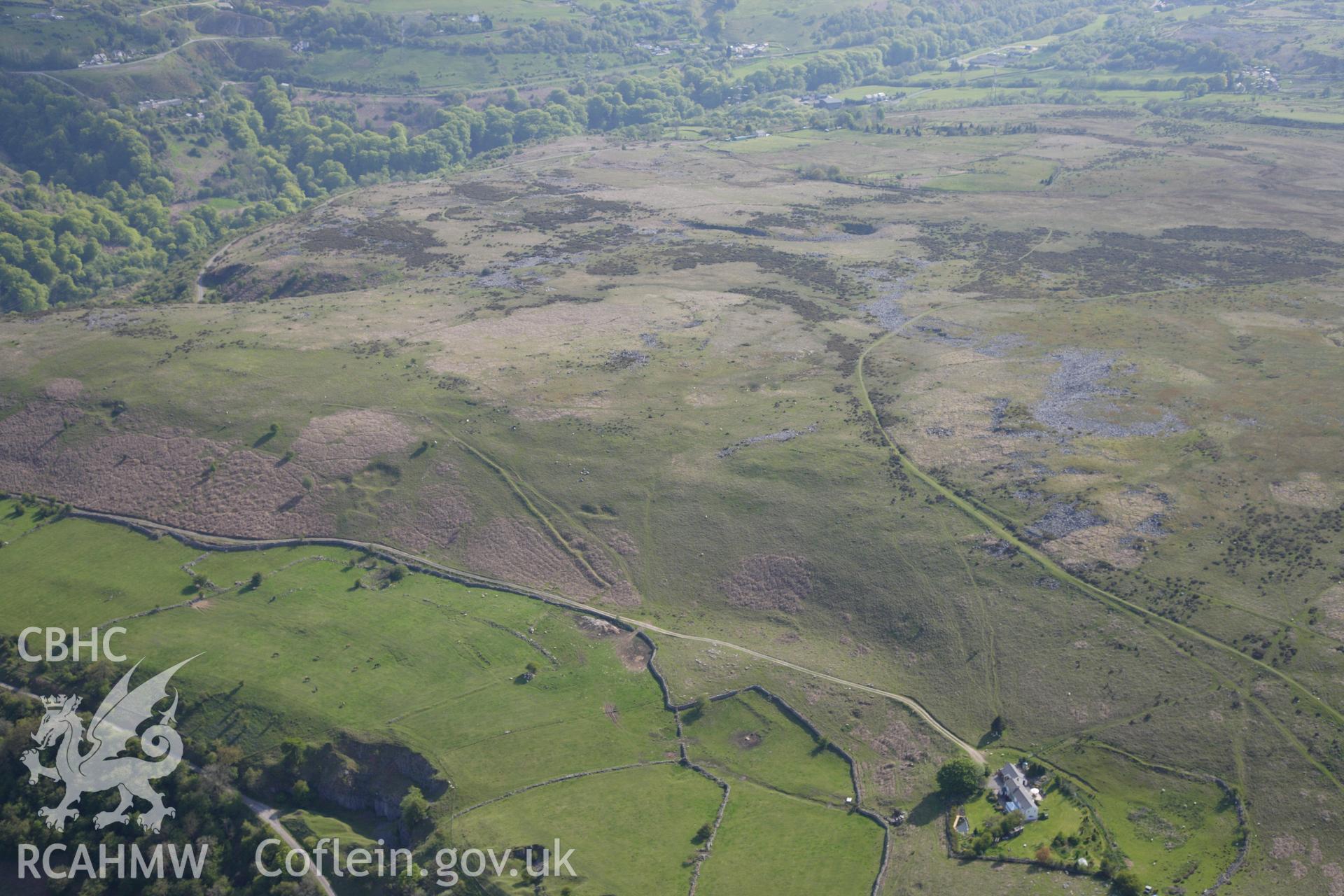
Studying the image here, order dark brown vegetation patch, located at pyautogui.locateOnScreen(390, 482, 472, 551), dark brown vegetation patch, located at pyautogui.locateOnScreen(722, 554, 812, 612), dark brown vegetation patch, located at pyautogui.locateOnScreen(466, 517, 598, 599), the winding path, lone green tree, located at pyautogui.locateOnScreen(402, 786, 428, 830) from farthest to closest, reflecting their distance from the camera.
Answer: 1. dark brown vegetation patch, located at pyautogui.locateOnScreen(390, 482, 472, 551)
2. dark brown vegetation patch, located at pyautogui.locateOnScreen(466, 517, 598, 599)
3. dark brown vegetation patch, located at pyautogui.locateOnScreen(722, 554, 812, 612)
4. the winding path
5. lone green tree, located at pyautogui.locateOnScreen(402, 786, 428, 830)

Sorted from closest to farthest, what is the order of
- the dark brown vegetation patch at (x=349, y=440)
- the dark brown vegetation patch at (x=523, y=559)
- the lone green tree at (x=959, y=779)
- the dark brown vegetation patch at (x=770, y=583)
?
the lone green tree at (x=959, y=779) → the dark brown vegetation patch at (x=770, y=583) → the dark brown vegetation patch at (x=523, y=559) → the dark brown vegetation patch at (x=349, y=440)

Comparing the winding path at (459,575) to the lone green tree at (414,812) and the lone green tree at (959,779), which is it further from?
the lone green tree at (414,812)

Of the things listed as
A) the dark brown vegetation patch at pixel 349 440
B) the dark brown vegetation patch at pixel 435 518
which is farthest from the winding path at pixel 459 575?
the dark brown vegetation patch at pixel 349 440

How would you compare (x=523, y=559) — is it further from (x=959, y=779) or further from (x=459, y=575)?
(x=959, y=779)

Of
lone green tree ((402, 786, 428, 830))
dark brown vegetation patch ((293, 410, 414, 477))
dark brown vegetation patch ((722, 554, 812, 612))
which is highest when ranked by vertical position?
dark brown vegetation patch ((293, 410, 414, 477))

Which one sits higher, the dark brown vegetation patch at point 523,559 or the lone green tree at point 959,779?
the dark brown vegetation patch at point 523,559

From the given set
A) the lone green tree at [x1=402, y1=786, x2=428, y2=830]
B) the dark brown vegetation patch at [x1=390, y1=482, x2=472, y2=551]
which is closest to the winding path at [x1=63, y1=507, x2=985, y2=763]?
the dark brown vegetation patch at [x1=390, y1=482, x2=472, y2=551]

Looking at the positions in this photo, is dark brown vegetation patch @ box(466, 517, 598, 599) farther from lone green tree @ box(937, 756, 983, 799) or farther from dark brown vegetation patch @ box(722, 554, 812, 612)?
lone green tree @ box(937, 756, 983, 799)

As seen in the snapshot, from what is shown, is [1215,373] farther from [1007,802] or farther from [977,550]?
[1007,802]
